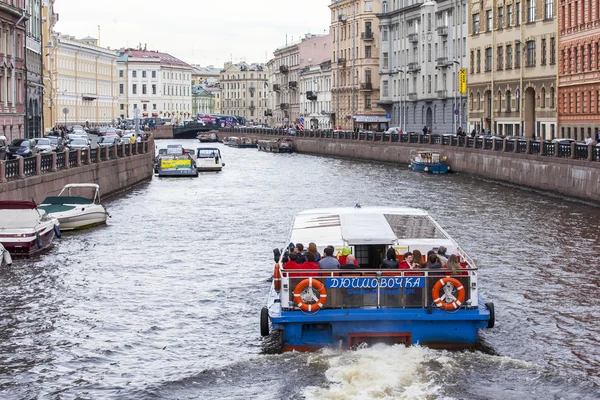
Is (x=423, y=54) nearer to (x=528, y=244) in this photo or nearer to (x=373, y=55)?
(x=373, y=55)

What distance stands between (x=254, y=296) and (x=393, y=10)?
100285 mm

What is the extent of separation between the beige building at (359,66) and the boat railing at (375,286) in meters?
107

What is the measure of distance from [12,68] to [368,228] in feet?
164

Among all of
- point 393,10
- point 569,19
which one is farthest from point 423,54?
point 569,19

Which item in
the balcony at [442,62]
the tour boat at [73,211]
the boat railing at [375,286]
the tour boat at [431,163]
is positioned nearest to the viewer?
the boat railing at [375,286]

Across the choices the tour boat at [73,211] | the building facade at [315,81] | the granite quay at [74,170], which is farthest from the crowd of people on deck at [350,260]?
the building facade at [315,81]

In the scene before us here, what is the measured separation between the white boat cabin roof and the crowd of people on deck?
1.78 ft

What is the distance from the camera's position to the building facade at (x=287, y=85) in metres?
178

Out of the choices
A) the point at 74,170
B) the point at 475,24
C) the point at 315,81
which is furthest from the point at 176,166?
the point at 315,81

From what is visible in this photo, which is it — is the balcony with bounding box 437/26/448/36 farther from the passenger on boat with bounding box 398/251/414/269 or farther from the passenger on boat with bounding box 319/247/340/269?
the passenger on boat with bounding box 319/247/340/269

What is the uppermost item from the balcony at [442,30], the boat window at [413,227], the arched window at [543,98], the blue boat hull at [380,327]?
the balcony at [442,30]

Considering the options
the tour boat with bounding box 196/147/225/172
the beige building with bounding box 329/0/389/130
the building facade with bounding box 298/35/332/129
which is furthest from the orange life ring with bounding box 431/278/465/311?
the building facade with bounding box 298/35/332/129

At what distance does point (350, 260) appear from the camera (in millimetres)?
20359

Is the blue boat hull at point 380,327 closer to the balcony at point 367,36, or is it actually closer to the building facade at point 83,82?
the building facade at point 83,82
